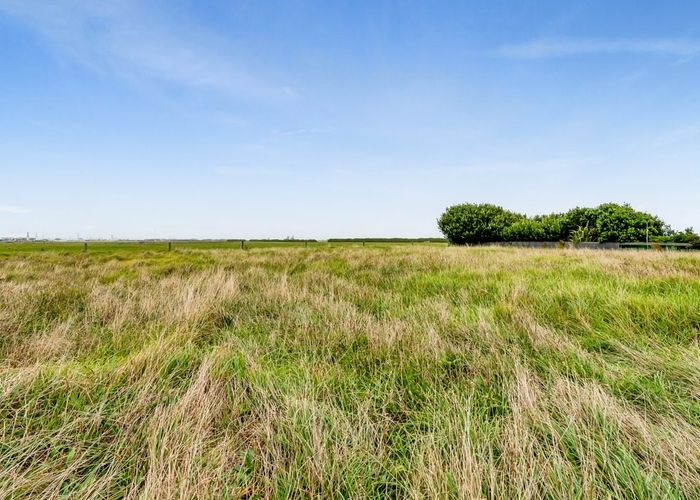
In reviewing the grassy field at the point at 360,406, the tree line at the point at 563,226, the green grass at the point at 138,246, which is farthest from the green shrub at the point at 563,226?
the grassy field at the point at 360,406

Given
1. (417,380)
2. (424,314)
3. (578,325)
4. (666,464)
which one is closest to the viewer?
(666,464)

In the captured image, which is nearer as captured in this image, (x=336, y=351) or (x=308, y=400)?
(x=308, y=400)

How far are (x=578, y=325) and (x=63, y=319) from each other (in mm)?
6893

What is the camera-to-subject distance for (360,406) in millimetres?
2240

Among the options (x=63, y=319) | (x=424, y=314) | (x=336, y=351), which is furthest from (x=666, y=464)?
(x=63, y=319)

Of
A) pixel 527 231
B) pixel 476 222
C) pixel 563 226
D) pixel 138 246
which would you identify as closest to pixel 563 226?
pixel 563 226

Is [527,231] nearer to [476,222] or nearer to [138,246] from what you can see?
[476,222]

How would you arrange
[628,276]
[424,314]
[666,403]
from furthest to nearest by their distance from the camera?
1. [628,276]
2. [424,314]
3. [666,403]

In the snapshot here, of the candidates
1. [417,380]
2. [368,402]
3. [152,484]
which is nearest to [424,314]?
[417,380]

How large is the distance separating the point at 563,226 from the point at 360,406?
44982 mm

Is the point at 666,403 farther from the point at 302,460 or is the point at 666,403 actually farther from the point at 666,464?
the point at 302,460

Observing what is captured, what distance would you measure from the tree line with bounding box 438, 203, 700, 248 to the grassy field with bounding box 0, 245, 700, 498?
30.8 metres

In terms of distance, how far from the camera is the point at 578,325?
4.14 m

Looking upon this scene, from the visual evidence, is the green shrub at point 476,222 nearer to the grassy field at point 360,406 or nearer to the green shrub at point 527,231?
the green shrub at point 527,231
